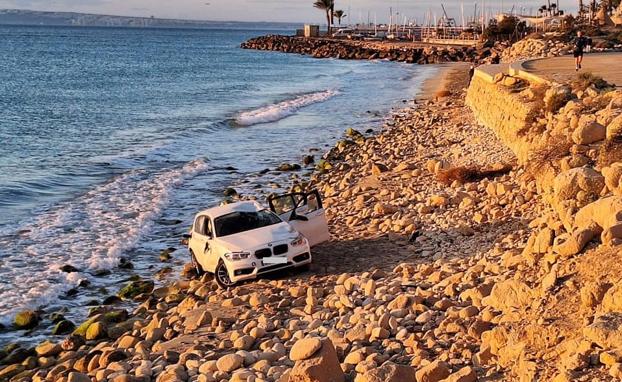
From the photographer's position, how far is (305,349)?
8.49 metres

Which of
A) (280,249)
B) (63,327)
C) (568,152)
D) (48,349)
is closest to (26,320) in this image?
(63,327)

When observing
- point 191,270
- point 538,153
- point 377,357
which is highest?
point 538,153

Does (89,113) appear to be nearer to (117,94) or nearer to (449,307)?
(117,94)

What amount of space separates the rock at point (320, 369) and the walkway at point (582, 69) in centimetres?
1680

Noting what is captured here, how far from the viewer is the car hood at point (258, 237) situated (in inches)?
529

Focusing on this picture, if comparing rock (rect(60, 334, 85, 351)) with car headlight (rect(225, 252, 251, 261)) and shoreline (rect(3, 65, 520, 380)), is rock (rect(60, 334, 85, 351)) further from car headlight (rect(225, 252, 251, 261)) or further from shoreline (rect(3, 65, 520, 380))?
car headlight (rect(225, 252, 251, 261))

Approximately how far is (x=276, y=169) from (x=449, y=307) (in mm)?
17497

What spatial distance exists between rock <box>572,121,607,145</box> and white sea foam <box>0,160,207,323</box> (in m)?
10.3

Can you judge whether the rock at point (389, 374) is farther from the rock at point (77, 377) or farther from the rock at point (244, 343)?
the rock at point (77, 377)

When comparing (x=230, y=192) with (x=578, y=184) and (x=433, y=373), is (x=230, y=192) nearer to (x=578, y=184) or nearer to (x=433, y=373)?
(x=578, y=184)

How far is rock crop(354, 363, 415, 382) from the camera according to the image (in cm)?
764

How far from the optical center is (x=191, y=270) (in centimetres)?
1544

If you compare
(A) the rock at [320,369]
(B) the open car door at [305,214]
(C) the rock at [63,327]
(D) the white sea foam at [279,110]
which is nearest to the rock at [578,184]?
(B) the open car door at [305,214]

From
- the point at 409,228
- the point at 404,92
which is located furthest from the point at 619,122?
the point at 404,92
